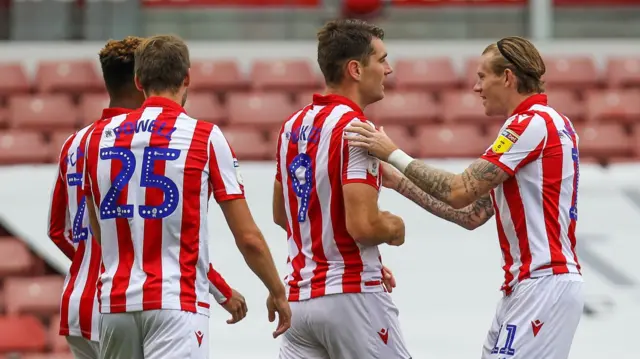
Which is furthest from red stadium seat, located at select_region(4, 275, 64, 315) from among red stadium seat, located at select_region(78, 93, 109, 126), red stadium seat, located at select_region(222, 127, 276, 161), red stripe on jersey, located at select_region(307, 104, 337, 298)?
red stripe on jersey, located at select_region(307, 104, 337, 298)

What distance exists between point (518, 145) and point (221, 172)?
122 cm

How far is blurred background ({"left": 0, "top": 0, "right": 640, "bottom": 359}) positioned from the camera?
823 cm

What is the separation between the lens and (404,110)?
36.6ft

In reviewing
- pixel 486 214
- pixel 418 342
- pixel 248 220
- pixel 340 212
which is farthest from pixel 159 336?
pixel 418 342

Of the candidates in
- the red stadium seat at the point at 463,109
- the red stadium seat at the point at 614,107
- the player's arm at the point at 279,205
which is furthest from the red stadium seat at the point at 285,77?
the player's arm at the point at 279,205

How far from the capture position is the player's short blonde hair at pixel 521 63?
16.3 feet

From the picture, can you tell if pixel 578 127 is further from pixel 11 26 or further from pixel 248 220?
pixel 248 220

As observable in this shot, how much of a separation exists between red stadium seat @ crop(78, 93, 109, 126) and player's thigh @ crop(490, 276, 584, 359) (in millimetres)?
6923

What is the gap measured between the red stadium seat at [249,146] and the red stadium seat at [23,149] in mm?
1610

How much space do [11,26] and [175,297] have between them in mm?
8913

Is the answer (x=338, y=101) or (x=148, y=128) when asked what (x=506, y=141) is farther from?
(x=148, y=128)

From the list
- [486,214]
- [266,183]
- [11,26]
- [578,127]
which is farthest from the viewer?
[11,26]

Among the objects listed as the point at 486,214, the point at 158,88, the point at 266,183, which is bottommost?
the point at 266,183

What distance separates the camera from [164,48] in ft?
14.9
